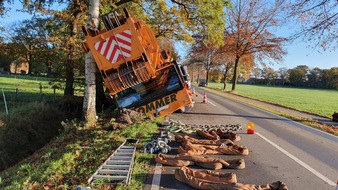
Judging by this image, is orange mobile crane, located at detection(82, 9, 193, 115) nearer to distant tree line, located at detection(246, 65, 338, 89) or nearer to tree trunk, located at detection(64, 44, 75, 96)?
tree trunk, located at detection(64, 44, 75, 96)

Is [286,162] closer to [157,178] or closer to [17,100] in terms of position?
[157,178]

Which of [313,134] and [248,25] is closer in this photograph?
[313,134]

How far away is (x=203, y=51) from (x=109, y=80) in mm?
37742

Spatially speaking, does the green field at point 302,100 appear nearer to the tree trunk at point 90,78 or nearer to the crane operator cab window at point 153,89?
the crane operator cab window at point 153,89

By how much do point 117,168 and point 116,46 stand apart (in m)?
4.59

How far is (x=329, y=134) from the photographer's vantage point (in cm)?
1026

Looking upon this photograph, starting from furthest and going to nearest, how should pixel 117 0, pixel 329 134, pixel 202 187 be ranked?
pixel 117 0
pixel 329 134
pixel 202 187

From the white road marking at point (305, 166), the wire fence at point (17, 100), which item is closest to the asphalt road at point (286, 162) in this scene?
the white road marking at point (305, 166)

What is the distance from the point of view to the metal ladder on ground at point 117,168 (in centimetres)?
431

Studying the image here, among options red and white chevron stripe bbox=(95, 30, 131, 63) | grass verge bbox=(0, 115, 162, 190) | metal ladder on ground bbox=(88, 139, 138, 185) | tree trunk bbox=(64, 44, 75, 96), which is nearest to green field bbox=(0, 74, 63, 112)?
tree trunk bbox=(64, 44, 75, 96)

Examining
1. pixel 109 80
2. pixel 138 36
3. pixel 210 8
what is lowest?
pixel 109 80

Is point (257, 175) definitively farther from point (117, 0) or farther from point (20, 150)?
point (117, 0)

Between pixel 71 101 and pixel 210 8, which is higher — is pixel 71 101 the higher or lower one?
the lower one

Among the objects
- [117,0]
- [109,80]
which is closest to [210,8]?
[117,0]
